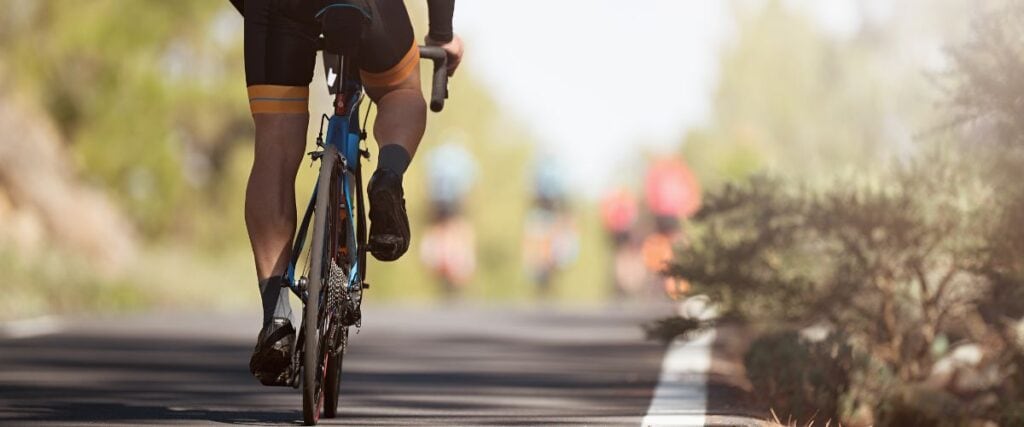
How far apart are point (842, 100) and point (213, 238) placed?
32.0 meters

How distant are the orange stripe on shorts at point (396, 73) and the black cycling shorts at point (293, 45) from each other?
15 millimetres

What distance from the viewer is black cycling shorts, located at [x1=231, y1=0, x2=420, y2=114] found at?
293 inches

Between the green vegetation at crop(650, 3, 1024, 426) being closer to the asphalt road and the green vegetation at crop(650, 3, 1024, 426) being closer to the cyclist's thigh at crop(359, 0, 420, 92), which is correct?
the asphalt road

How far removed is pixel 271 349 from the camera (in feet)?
23.9

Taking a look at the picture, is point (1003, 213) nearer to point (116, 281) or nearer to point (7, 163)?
point (116, 281)

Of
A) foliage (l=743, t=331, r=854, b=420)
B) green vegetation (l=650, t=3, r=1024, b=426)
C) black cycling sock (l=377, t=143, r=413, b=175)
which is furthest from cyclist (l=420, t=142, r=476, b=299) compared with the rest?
→ black cycling sock (l=377, t=143, r=413, b=175)

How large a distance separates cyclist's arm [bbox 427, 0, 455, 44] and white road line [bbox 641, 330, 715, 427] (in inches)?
61.0

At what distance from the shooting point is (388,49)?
24.8ft

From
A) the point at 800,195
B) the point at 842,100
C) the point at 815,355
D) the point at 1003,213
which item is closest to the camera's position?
the point at 815,355

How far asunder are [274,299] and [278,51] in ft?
2.68

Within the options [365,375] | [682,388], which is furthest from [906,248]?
[365,375]

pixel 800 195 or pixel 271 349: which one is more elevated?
pixel 800 195

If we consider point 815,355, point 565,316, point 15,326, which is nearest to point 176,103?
point 565,316

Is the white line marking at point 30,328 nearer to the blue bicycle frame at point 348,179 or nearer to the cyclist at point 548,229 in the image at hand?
the blue bicycle frame at point 348,179
